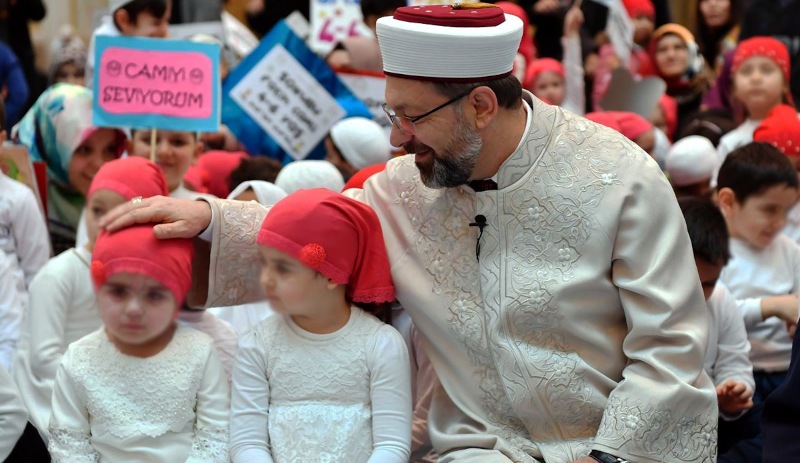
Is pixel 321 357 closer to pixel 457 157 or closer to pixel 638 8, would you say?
pixel 457 157

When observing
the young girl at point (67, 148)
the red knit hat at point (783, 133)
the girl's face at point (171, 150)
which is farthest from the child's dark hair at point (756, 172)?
the young girl at point (67, 148)

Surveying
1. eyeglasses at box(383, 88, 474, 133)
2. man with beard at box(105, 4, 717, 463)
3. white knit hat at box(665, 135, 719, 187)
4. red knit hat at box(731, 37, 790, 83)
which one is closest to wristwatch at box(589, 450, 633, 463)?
man with beard at box(105, 4, 717, 463)

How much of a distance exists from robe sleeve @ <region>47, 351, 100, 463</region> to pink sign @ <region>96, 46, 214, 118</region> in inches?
77.2

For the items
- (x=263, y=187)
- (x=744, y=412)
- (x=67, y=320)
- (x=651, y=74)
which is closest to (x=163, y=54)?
(x=263, y=187)

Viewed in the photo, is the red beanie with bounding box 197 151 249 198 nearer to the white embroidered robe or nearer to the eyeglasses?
the white embroidered robe

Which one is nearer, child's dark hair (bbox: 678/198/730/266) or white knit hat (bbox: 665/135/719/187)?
child's dark hair (bbox: 678/198/730/266)

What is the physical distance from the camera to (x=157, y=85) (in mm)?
5469

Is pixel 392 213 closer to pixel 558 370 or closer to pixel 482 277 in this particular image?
pixel 482 277

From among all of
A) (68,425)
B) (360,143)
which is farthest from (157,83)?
(68,425)

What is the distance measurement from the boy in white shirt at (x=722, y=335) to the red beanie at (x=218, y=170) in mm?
2913

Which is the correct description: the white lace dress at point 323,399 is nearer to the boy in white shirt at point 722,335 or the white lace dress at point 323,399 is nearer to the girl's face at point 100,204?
the girl's face at point 100,204

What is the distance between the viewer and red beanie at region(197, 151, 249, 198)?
682cm

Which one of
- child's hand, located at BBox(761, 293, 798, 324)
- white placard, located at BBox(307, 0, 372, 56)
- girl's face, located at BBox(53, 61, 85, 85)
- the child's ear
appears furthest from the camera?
white placard, located at BBox(307, 0, 372, 56)

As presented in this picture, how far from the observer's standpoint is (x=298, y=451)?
3.59 m
